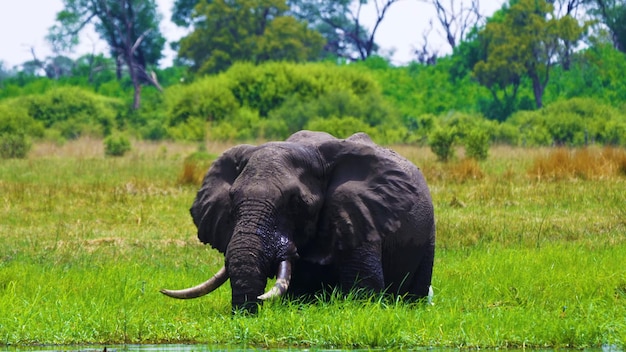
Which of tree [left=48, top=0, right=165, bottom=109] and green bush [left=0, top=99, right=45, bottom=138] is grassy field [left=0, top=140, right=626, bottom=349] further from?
tree [left=48, top=0, right=165, bottom=109]

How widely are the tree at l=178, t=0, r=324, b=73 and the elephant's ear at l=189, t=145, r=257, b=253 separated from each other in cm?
4603

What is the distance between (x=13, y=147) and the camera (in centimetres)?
2838

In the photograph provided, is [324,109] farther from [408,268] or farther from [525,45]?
[408,268]

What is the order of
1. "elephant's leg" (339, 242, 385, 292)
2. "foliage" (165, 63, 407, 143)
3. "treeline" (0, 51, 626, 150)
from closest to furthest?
"elephant's leg" (339, 242, 385, 292) < "treeline" (0, 51, 626, 150) < "foliage" (165, 63, 407, 143)

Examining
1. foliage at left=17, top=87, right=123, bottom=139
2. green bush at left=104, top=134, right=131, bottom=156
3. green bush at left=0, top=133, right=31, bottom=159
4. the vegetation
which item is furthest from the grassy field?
foliage at left=17, top=87, right=123, bottom=139

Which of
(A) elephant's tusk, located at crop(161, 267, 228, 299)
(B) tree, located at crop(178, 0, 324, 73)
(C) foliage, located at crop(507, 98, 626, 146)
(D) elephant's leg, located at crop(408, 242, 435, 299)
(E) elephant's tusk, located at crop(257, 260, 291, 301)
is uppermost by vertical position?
(B) tree, located at crop(178, 0, 324, 73)

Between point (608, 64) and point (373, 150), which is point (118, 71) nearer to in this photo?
point (608, 64)

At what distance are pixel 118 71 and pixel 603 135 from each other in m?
34.5

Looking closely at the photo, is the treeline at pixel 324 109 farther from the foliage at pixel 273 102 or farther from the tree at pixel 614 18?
the tree at pixel 614 18

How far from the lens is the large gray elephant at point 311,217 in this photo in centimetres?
836

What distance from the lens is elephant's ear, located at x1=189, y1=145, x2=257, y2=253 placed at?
930 cm

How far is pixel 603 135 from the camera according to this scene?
122 feet

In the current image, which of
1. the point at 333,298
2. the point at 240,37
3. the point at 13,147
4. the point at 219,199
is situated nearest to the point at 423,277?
the point at 333,298

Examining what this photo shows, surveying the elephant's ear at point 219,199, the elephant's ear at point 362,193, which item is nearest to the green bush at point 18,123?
the elephant's ear at point 219,199
